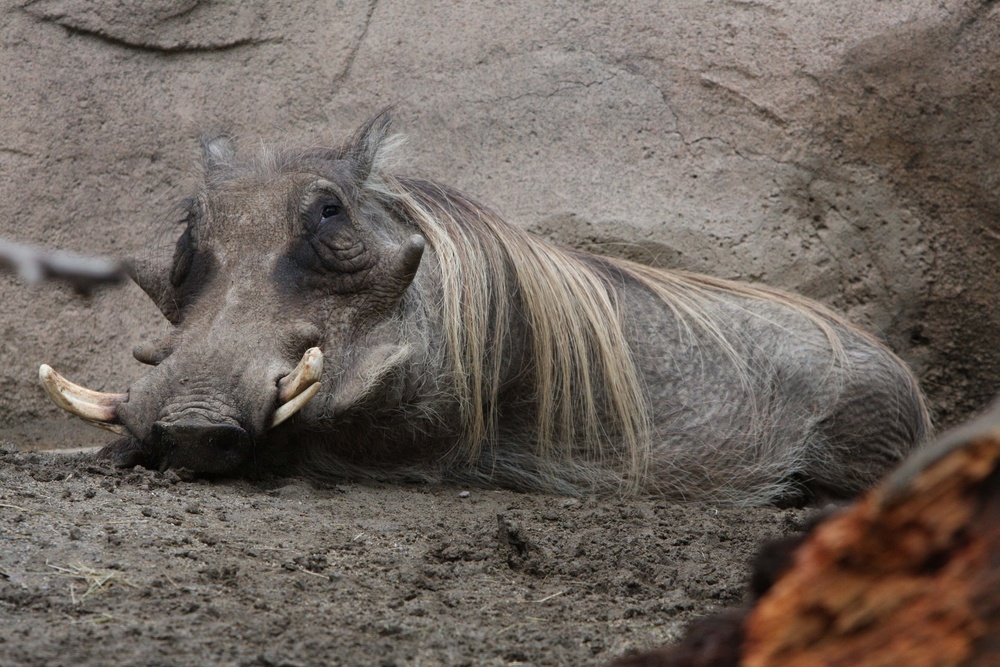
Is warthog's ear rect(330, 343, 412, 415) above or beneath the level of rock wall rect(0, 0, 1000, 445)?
beneath

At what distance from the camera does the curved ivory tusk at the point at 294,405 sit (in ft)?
10.7

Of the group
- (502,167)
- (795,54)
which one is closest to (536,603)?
(502,167)

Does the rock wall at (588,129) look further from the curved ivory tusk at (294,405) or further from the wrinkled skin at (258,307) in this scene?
the curved ivory tusk at (294,405)

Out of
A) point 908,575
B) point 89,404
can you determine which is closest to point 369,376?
point 89,404

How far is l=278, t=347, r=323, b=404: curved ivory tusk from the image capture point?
326cm

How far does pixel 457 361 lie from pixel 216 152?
1133 millimetres

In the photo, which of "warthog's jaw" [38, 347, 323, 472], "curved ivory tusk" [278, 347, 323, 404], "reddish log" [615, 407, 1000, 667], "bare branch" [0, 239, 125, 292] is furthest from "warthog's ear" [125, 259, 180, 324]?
"bare branch" [0, 239, 125, 292]

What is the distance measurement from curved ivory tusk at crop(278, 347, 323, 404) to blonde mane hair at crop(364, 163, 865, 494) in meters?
0.57

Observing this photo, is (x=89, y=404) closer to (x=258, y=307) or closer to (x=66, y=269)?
(x=258, y=307)

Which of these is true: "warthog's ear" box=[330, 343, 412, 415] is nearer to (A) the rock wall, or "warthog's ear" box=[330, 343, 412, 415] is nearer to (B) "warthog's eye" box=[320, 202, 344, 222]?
(B) "warthog's eye" box=[320, 202, 344, 222]

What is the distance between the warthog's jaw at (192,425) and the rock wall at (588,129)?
139cm

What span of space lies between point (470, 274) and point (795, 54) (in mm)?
1856

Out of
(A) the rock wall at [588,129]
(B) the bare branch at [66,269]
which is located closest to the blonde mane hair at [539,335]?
(A) the rock wall at [588,129]

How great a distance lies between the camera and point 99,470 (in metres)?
3.15
